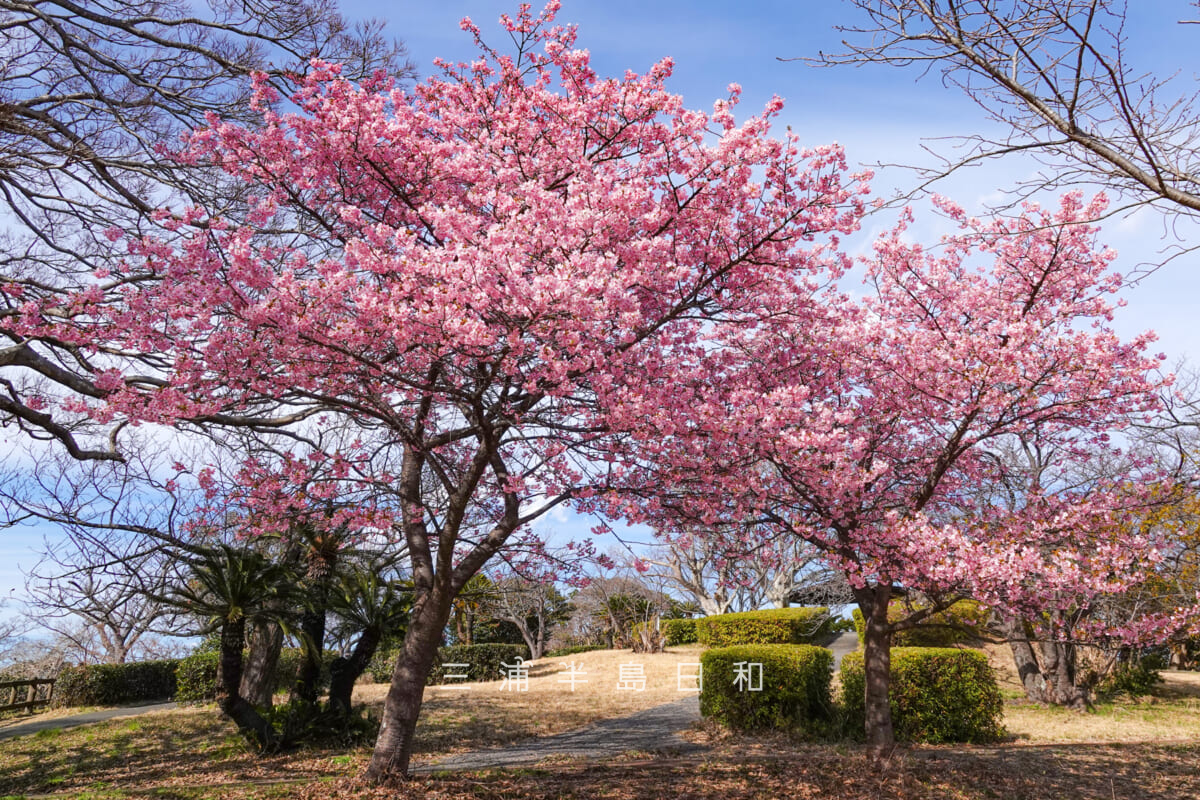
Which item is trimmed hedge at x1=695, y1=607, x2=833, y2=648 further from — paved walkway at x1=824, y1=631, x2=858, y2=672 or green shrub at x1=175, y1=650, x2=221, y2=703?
green shrub at x1=175, y1=650, x2=221, y2=703

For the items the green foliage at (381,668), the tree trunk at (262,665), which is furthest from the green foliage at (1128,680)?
the green foliage at (381,668)

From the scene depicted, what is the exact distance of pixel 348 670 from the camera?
9.76 meters

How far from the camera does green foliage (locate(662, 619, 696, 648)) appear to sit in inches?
923

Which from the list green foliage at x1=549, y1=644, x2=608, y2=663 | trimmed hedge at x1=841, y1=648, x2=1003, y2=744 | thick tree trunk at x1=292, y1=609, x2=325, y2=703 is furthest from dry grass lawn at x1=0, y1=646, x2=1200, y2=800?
green foliage at x1=549, y1=644, x2=608, y2=663

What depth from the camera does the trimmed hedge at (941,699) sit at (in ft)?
32.1

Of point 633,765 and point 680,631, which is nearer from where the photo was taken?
point 633,765

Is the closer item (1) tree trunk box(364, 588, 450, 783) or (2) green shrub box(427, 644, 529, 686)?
(1) tree trunk box(364, 588, 450, 783)

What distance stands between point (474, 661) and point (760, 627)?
276 inches

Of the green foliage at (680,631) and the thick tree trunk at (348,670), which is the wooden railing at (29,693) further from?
the green foliage at (680,631)

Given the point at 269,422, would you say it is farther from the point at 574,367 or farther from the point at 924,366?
the point at 924,366

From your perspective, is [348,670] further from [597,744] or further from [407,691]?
[407,691]

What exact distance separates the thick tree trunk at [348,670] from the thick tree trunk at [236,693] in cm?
86

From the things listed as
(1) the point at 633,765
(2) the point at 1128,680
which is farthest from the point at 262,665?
(2) the point at 1128,680

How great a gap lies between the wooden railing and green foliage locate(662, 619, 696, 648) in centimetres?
1587
